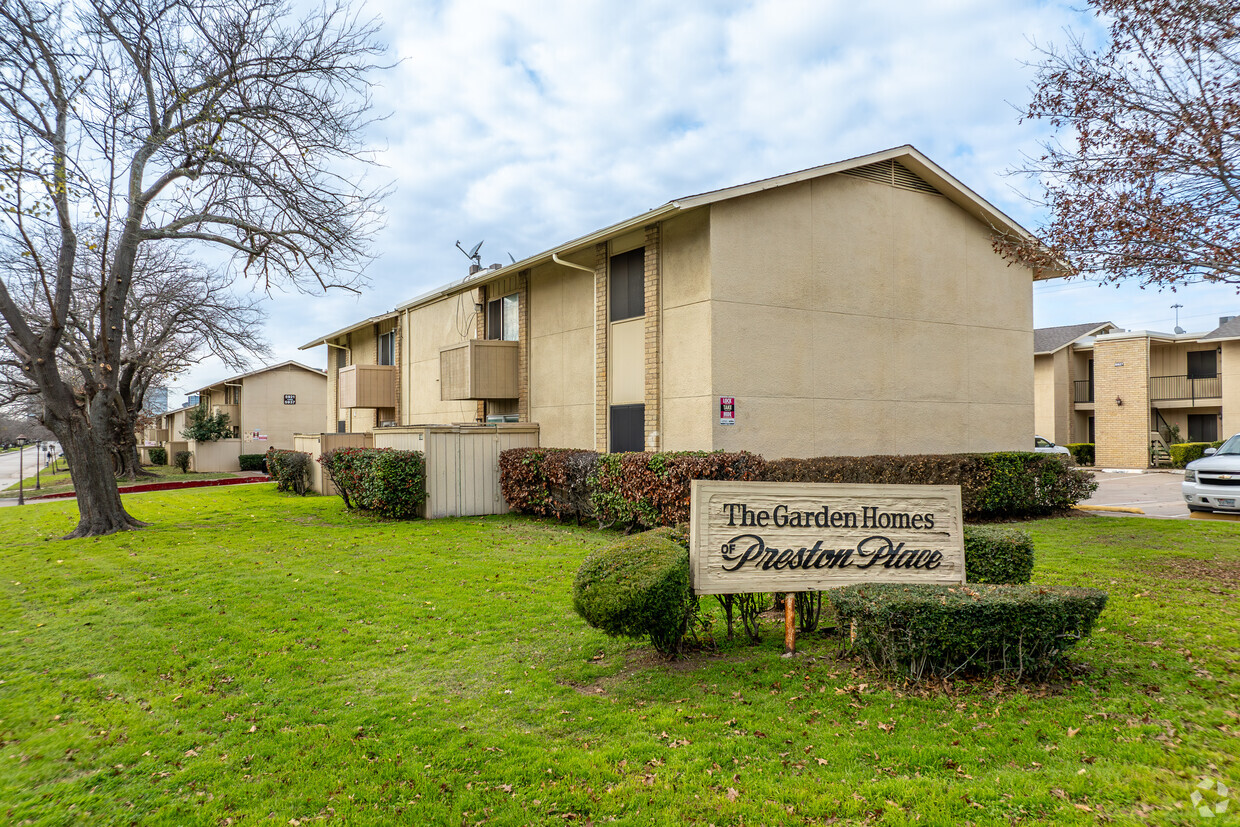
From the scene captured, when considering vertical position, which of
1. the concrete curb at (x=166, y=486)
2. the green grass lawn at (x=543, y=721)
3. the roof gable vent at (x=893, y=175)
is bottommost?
the concrete curb at (x=166, y=486)

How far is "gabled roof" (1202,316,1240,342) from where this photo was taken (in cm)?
2622

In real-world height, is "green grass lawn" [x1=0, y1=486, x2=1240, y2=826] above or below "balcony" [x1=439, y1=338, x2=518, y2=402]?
below

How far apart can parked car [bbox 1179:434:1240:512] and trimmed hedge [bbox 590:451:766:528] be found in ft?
28.5

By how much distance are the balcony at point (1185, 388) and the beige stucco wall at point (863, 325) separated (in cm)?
1813

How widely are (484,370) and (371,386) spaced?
8.22 m

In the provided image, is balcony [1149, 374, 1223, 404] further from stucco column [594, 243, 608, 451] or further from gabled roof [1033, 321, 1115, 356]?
stucco column [594, 243, 608, 451]

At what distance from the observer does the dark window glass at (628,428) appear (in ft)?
42.1

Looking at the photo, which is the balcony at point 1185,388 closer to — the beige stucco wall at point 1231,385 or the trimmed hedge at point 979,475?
the beige stucco wall at point 1231,385

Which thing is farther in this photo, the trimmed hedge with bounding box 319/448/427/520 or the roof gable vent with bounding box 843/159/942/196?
the trimmed hedge with bounding box 319/448/427/520

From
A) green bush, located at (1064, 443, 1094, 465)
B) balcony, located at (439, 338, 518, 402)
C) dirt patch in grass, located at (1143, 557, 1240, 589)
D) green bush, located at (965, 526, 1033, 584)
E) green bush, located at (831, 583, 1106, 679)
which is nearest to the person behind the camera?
green bush, located at (831, 583, 1106, 679)

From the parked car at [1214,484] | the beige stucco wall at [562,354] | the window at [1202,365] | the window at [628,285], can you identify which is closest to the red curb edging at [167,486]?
the beige stucco wall at [562,354]

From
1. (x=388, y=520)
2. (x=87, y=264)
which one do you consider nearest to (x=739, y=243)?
(x=388, y=520)

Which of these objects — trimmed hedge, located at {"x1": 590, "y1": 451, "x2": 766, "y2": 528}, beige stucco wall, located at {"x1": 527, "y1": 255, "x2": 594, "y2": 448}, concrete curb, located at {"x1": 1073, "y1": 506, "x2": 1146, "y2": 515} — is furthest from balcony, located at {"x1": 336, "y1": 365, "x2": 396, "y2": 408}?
concrete curb, located at {"x1": 1073, "y1": 506, "x2": 1146, "y2": 515}

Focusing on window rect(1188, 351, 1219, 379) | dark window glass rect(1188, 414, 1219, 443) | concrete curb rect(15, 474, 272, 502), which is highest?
window rect(1188, 351, 1219, 379)
